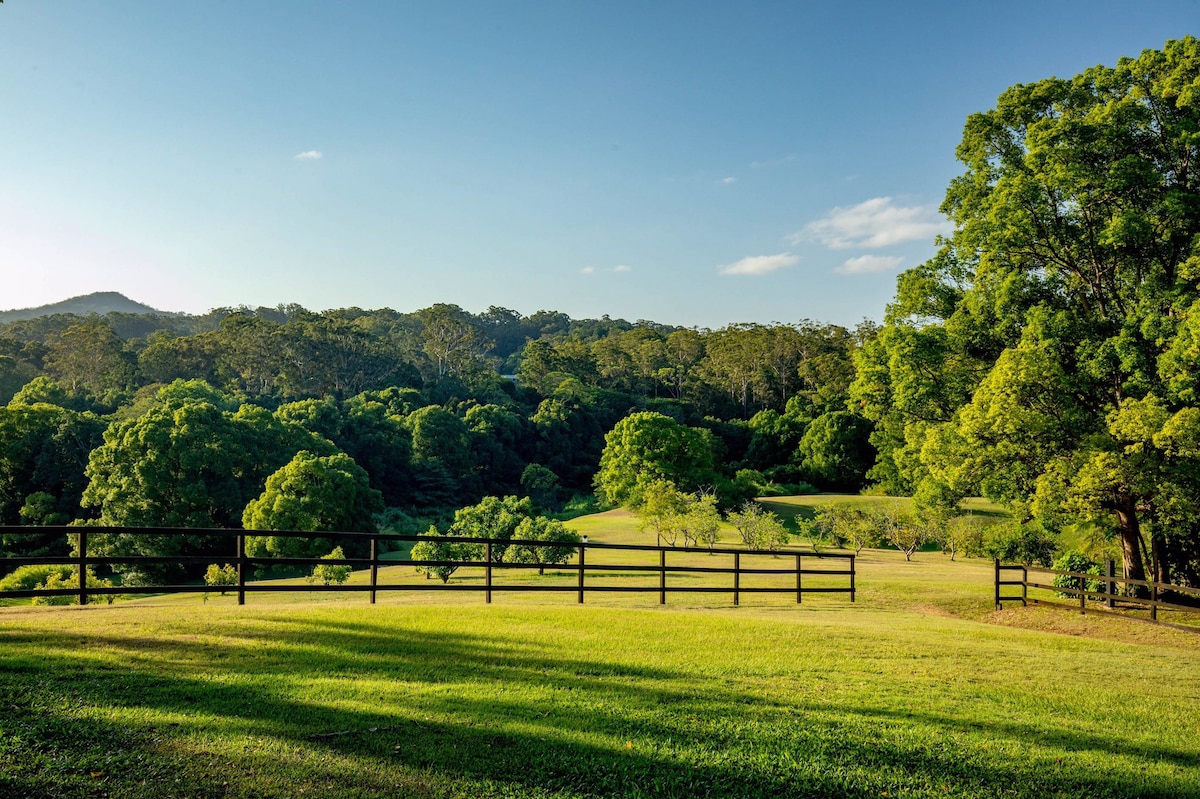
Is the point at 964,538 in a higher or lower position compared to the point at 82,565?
lower

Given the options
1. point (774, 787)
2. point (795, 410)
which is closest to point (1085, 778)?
point (774, 787)

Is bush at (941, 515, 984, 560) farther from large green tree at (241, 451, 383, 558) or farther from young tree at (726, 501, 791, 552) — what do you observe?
large green tree at (241, 451, 383, 558)

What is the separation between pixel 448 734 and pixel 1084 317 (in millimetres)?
20105

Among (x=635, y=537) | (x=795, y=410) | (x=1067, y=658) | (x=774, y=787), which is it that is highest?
(x=795, y=410)

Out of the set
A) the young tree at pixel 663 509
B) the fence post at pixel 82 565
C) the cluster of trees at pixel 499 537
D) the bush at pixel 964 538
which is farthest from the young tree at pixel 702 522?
the fence post at pixel 82 565

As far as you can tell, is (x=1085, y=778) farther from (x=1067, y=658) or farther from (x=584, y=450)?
(x=584, y=450)

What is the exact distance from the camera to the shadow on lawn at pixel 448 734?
5512 millimetres

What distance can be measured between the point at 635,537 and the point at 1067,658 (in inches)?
1472

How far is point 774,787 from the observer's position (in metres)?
5.82

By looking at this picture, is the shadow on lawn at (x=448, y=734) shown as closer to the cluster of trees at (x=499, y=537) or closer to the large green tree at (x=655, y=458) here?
the cluster of trees at (x=499, y=537)

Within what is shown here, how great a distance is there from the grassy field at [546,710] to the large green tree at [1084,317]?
7.30m

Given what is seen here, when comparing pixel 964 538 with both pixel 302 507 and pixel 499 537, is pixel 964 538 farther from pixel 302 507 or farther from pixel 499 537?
pixel 302 507

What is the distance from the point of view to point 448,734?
6371mm

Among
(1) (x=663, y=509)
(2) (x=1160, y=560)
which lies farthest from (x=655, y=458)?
(2) (x=1160, y=560)
